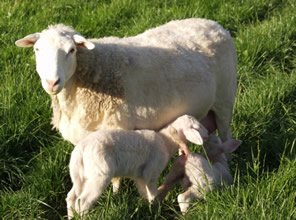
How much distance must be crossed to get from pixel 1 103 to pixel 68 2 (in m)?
3.13

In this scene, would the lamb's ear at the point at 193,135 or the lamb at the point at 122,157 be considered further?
the lamb's ear at the point at 193,135

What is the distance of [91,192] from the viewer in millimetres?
3631

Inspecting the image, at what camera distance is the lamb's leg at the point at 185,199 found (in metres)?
3.96

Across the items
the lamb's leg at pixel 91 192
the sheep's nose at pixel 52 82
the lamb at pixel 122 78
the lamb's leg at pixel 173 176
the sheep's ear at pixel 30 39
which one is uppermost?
the sheep's ear at pixel 30 39

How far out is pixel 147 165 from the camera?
13.0 feet

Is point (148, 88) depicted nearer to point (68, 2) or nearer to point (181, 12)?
point (181, 12)

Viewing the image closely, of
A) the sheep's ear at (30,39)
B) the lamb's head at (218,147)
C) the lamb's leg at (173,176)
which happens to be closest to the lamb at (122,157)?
the lamb's leg at (173,176)

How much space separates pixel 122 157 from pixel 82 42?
32.8 inches

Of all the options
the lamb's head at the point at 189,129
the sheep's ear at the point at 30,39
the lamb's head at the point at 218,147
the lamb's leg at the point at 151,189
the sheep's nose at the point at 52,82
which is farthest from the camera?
the lamb's head at the point at 218,147

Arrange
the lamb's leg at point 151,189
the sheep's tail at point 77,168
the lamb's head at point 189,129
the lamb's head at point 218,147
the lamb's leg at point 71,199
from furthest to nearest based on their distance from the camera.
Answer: the lamb's head at point 218,147, the lamb's head at point 189,129, the lamb's leg at point 151,189, the lamb's leg at point 71,199, the sheep's tail at point 77,168

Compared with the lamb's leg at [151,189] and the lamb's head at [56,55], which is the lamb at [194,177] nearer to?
the lamb's leg at [151,189]

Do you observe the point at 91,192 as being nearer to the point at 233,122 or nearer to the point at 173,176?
the point at 173,176

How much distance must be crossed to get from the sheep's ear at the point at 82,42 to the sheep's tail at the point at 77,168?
2.29ft

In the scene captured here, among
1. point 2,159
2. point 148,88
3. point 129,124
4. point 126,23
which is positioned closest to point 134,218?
point 129,124
